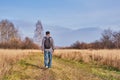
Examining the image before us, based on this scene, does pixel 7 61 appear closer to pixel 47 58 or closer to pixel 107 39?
pixel 47 58

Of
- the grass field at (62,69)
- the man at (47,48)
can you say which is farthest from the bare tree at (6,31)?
the man at (47,48)

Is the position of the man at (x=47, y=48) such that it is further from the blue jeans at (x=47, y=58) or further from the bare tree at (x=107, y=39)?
the bare tree at (x=107, y=39)

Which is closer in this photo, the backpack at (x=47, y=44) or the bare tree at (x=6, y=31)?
the backpack at (x=47, y=44)

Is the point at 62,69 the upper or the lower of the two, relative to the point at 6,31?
lower

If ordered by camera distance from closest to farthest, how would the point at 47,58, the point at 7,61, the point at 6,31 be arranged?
the point at 47,58 → the point at 7,61 → the point at 6,31

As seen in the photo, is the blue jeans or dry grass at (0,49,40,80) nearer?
dry grass at (0,49,40,80)

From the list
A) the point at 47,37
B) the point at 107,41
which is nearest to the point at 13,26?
the point at 107,41

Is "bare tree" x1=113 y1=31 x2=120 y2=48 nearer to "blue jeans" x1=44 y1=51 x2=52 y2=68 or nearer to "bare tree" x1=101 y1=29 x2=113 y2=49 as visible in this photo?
"bare tree" x1=101 y1=29 x2=113 y2=49

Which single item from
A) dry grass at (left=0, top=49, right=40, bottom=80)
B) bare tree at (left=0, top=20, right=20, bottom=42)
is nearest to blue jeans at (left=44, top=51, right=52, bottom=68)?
dry grass at (left=0, top=49, right=40, bottom=80)

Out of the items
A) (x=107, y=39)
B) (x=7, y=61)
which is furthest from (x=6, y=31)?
(x=7, y=61)

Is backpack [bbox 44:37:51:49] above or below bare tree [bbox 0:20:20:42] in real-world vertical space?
below

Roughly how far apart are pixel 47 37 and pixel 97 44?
58.4m

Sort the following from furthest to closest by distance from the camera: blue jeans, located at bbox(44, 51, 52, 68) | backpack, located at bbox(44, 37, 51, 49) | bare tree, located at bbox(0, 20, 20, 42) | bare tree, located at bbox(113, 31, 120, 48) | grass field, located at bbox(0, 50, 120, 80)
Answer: bare tree, located at bbox(0, 20, 20, 42)
bare tree, located at bbox(113, 31, 120, 48)
backpack, located at bbox(44, 37, 51, 49)
blue jeans, located at bbox(44, 51, 52, 68)
grass field, located at bbox(0, 50, 120, 80)

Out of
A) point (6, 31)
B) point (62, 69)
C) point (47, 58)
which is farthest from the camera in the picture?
point (6, 31)
